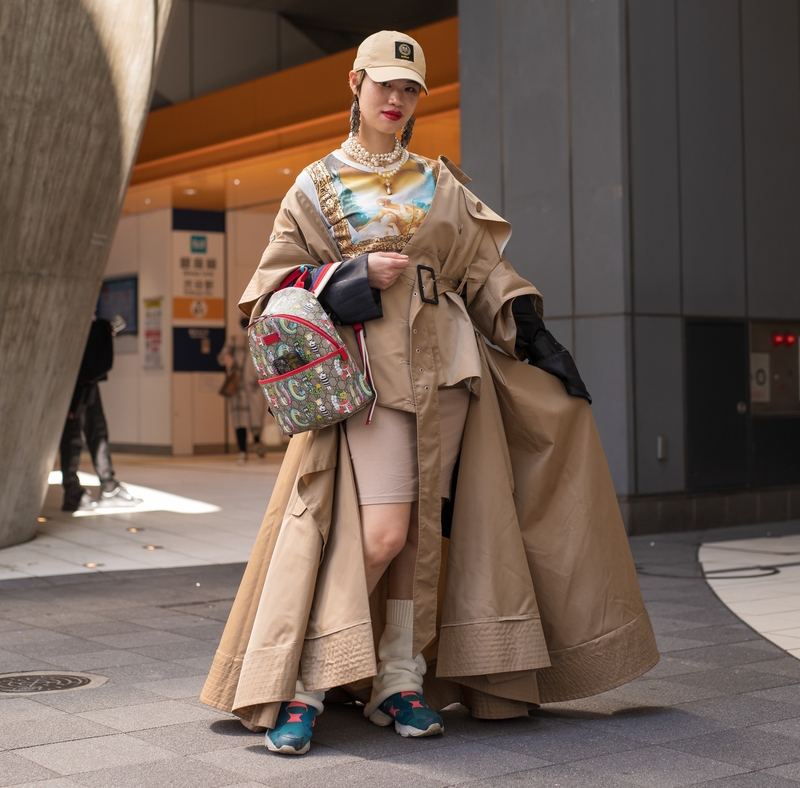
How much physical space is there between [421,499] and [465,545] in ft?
0.70

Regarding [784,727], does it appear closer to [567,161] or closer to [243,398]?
[567,161]

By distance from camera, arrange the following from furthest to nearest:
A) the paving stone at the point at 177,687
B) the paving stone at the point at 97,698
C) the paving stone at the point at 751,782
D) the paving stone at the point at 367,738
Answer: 1. the paving stone at the point at 177,687
2. the paving stone at the point at 97,698
3. the paving stone at the point at 367,738
4. the paving stone at the point at 751,782

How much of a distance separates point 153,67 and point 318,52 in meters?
9.86

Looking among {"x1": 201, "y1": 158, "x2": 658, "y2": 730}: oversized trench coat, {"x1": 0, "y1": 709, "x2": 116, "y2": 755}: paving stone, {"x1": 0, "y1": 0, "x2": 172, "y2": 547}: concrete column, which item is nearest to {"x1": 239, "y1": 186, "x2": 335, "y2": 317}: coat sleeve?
{"x1": 201, "y1": 158, "x2": 658, "y2": 730}: oversized trench coat

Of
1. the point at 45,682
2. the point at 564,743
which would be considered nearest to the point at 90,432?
the point at 45,682

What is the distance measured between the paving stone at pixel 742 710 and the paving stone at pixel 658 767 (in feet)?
1.36

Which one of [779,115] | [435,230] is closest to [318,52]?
[779,115]

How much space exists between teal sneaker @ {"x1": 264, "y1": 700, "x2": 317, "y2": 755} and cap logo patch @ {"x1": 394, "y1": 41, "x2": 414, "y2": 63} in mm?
1802

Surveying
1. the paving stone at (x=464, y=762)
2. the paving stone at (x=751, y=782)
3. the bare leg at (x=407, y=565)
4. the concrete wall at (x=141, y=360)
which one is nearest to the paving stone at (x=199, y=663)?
the bare leg at (x=407, y=565)

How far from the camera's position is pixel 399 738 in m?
3.26

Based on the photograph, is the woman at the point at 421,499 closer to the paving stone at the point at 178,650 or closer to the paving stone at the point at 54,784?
the paving stone at the point at 54,784

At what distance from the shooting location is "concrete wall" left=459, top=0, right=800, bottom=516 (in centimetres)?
884

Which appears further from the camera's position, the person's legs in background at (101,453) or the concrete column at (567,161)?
the person's legs in background at (101,453)

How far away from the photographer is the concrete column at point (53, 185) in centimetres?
711
